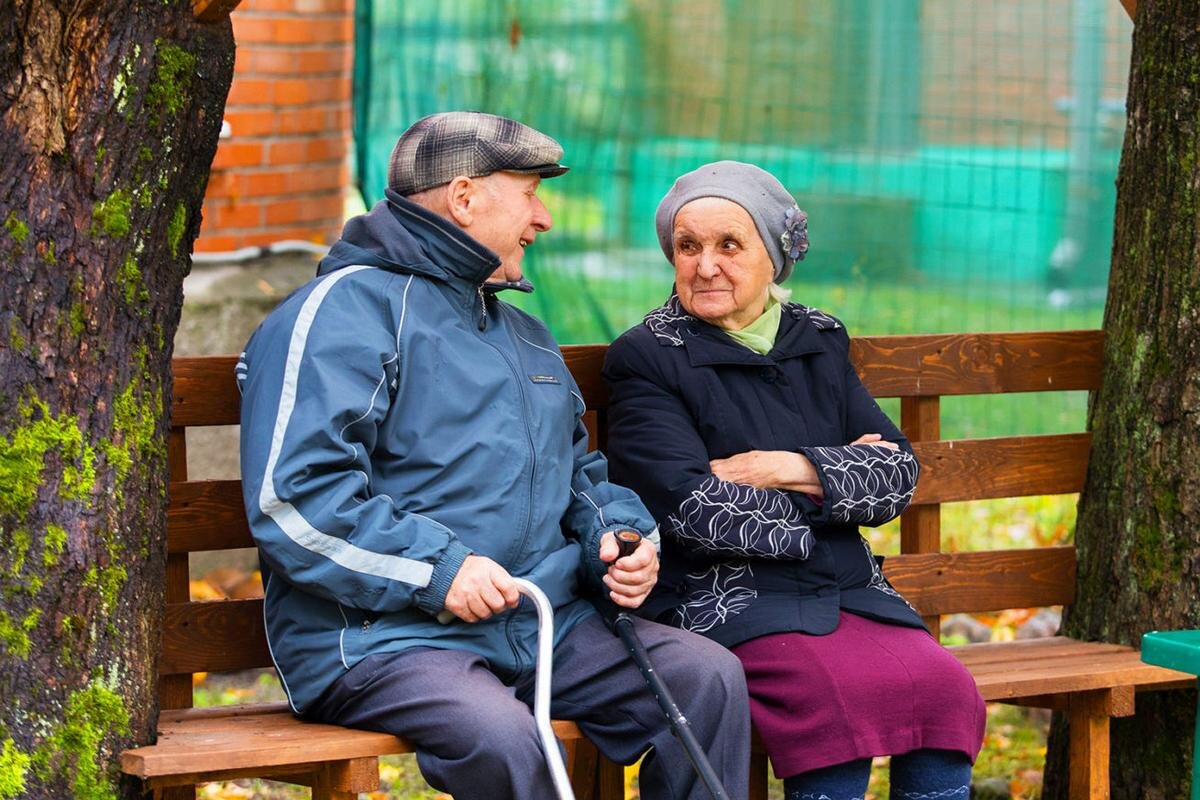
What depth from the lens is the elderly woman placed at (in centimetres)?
343

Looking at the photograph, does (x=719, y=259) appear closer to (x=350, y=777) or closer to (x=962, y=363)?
(x=962, y=363)

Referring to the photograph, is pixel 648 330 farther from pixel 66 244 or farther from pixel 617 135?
pixel 617 135

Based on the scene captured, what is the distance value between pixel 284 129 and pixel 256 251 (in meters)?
0.47

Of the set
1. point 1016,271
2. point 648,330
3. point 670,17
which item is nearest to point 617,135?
point 670,17

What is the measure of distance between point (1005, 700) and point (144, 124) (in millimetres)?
2240

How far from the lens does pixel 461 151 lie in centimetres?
343

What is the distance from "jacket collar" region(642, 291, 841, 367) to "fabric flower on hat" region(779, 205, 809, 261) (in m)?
0.16

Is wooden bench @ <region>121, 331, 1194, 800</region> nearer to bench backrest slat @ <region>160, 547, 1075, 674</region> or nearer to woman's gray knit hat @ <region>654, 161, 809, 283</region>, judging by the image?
bench backrest slat @ <region>160, 547, 1075, 674</region>

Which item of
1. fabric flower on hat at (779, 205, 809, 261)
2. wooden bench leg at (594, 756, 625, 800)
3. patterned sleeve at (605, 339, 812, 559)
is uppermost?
fabric flower on hat at (779, 205, 809, 261)

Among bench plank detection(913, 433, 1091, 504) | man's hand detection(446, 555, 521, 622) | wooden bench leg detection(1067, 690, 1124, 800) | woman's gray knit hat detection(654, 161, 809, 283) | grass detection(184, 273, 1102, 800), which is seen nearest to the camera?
man's hand detection(446, 555, 521, 622)

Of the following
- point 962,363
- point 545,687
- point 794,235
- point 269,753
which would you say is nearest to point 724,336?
point 794,235

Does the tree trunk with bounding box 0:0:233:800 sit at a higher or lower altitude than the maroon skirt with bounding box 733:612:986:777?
higher

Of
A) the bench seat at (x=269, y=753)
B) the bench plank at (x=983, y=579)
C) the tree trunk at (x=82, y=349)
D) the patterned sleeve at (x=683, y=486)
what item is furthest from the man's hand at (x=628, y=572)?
the bench plank at (x=983, y=579)

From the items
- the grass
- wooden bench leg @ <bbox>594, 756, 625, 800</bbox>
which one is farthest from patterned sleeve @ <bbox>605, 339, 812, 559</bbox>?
the grass
